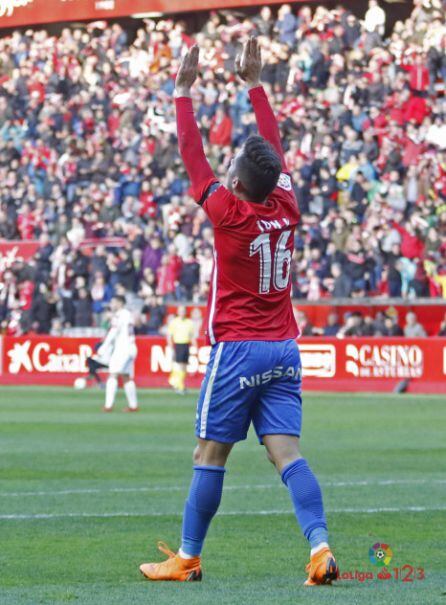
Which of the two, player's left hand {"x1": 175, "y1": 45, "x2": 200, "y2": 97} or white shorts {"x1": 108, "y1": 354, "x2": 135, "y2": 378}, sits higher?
player's left hand {"x1": 175, "y1": 45, "x2": 200, "y2": 97}

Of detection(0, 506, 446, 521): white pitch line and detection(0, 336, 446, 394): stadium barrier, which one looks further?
detection(0, 336, 446, 394): stadium barrier

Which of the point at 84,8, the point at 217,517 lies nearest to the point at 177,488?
the point at 217,517

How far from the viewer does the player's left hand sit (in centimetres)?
750

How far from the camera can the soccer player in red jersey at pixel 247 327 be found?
7375 mm

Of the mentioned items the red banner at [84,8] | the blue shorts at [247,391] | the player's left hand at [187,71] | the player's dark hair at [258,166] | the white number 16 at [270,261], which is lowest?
the blue shorts at [247,391]

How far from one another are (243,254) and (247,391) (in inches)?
25.9

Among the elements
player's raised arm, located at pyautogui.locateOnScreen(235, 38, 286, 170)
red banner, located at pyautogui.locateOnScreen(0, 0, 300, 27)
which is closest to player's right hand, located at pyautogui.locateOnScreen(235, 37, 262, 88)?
player's raised arm, located at pyautogui.locateOnScreen(235, 38, 286, 170)

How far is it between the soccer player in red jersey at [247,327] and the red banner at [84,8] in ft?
123

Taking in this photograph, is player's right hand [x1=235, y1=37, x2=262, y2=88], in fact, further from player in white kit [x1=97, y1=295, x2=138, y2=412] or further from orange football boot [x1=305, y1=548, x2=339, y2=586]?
player in white kit [x1=97, y1=295, x2=138, y2=412]

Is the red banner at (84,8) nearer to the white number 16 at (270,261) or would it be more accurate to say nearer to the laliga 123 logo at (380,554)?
the laliga 123 logo at (380,554)

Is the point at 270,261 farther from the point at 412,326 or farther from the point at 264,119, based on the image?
the point at 412,326

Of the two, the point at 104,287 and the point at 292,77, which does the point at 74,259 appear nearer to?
the point at 104,287

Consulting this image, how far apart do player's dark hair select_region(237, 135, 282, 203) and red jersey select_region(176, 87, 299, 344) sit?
0.34 feet

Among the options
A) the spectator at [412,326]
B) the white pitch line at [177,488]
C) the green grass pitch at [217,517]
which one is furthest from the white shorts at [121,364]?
the white pitch line at [177,488]
